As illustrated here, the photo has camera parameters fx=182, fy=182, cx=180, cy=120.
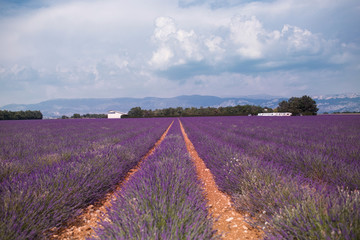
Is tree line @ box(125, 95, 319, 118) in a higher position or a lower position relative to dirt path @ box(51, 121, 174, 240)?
higher

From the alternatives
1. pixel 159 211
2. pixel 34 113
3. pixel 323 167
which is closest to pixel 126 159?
pixel 159 211

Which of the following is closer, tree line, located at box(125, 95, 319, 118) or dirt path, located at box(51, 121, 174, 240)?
dirt path, located at box(51, 121, 174, 240)

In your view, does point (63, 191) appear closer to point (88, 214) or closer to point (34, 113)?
point (88, 214)

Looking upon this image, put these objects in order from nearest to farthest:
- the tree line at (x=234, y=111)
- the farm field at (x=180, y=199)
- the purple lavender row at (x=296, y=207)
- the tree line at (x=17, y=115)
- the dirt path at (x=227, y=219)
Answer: the purple lavender row at (x=296, y=207) → the farm field at (x=180, y=199) → the dirt path at (x=227, y=219) → the tree line at (x=17, y=115) → the tree line at (x=234, y=111)

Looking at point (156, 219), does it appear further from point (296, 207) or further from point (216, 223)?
point (296, 207)

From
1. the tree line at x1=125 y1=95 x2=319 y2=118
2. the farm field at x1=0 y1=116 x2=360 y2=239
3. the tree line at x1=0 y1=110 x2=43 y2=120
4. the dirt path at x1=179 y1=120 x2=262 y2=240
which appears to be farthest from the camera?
the tree line at x1=125 y1=95 x2=319 y2=118

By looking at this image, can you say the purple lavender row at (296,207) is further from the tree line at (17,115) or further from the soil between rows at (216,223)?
the tree line at (17,115)

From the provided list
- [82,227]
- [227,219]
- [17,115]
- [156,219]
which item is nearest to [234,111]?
[17,115]

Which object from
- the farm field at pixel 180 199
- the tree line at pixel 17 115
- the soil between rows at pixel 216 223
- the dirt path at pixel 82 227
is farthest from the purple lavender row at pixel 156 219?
the tree line at pixel 17 115

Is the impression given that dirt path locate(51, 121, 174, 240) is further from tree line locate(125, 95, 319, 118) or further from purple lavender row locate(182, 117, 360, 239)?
tree line locate(125, 95, 319, 118)

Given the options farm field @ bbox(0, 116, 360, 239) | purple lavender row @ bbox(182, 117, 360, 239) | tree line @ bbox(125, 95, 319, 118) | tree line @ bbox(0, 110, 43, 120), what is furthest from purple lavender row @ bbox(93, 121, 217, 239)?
A: tree line @ bbox(0, 110, 43, 120)

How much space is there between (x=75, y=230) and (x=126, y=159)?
290cm

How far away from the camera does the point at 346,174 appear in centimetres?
285

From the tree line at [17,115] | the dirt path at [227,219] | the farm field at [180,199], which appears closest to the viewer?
the farm field at [180,199]
